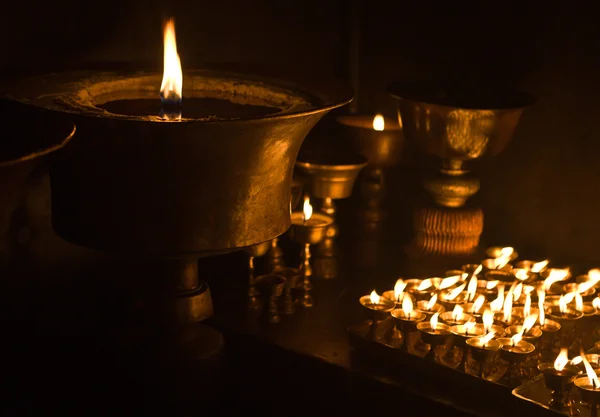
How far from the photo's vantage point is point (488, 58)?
4.10 metres

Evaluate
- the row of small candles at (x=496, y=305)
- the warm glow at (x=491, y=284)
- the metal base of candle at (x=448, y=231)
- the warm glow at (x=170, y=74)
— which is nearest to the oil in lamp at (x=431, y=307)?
the row of small candles at (x=496, y=305)

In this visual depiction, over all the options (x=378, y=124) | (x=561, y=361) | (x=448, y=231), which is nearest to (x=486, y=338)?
(x=561, y=361)

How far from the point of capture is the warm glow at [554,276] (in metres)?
3.28

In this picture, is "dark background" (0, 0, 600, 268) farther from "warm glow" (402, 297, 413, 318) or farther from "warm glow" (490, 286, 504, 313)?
Answer: "warm glow" (402, 297, 413, 318)

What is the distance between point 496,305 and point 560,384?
0.50 meters

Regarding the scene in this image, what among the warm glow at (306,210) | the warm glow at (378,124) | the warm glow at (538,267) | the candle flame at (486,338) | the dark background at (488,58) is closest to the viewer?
the candle flame at (486,338)

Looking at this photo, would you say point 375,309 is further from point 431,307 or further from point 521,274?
point 521,274

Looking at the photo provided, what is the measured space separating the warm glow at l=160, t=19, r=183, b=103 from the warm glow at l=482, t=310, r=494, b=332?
3.71 ft

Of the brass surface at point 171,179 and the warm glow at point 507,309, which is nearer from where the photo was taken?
Answer: the brass surface at point 171,179

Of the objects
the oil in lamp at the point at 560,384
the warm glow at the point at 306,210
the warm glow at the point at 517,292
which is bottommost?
the oil in lamp at the point at 560,384

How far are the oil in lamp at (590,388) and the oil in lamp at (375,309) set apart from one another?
623 millimetres

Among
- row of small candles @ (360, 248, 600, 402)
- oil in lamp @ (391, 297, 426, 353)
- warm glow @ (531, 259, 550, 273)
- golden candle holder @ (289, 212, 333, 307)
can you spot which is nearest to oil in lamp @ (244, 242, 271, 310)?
golden candle holder @ (289, 212, 333, 307)

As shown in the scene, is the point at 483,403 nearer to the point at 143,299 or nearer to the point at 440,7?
the point at 143,299

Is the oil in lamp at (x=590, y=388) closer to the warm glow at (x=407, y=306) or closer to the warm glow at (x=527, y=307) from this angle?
the warm glow at (x=527, y=307)
